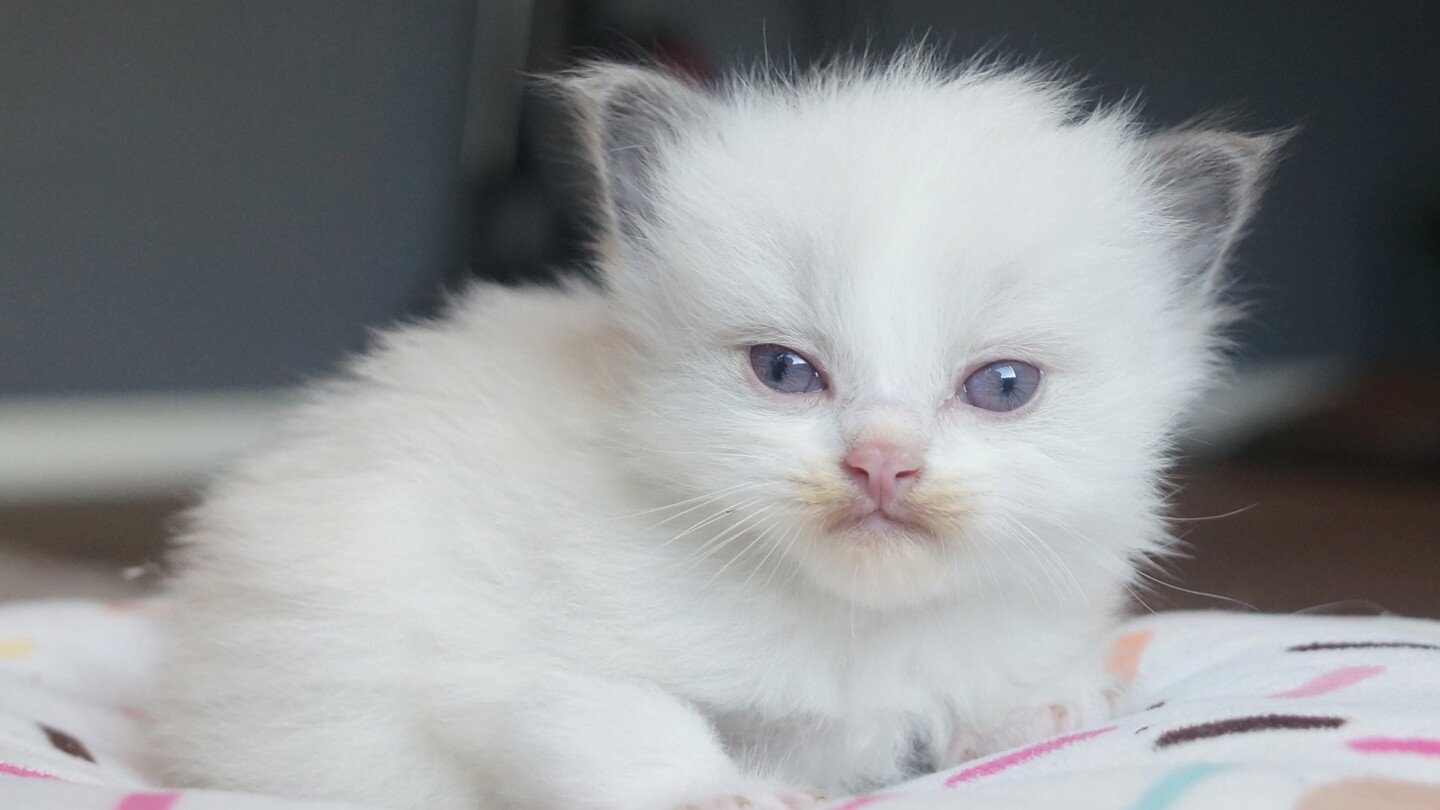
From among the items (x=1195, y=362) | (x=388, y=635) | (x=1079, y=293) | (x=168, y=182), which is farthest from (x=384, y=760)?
(x=168, y=182)

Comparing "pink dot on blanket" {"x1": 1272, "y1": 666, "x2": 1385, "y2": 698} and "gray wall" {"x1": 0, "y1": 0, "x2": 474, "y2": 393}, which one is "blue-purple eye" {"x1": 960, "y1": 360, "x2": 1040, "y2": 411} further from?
"gray wall" {"x1": 0, "y1": 0, "x2": 474, "y2": 393}

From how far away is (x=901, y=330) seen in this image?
1232mm

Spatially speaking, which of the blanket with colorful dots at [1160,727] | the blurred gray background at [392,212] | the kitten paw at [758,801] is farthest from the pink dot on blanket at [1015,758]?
the blurred gray background at [392,212]

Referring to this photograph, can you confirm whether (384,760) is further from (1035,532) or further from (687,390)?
(1035,532)

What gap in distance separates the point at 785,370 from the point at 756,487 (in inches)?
5.0

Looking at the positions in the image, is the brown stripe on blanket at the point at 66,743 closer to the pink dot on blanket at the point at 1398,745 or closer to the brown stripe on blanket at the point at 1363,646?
the pink dot on blanket at the point at 1398,745

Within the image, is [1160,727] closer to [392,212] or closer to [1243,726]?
[1243,726]

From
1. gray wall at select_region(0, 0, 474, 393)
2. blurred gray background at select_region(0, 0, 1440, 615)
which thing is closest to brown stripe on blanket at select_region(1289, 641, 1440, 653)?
blurred gray background at select_region(0, 0, 1440, 615)

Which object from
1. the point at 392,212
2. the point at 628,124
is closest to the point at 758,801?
the point at 628,124

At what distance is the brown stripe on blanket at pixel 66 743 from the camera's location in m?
1.55

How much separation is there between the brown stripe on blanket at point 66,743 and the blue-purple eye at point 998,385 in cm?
112

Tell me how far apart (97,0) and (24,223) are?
2.47 feet

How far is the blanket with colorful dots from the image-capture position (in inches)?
38.1

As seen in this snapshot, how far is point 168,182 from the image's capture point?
4391 mm
